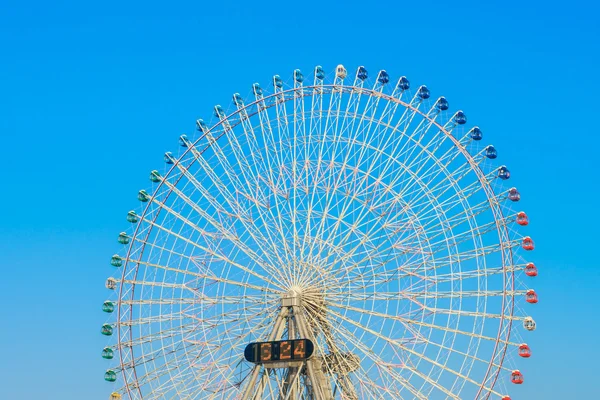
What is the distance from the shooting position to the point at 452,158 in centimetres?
7069

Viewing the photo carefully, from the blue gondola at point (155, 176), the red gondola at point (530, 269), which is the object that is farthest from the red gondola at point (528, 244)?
the blue gondola at point (155, 176)

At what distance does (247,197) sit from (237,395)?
1265cm

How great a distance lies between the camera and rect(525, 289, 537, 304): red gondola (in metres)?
67.8

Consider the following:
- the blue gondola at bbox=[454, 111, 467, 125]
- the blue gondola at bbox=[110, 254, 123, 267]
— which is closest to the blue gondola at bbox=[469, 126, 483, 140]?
the blue gondola at bbox=[454, 111, 467, 125]

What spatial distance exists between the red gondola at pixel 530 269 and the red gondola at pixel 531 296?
1.07 metres

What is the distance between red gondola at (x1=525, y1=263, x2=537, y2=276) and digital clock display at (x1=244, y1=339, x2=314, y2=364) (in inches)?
541

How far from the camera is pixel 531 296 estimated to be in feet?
222

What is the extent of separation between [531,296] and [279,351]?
1574cm

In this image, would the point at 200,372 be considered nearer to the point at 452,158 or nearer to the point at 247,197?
the point at 247,197

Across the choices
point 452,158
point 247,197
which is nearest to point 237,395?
point 247,197

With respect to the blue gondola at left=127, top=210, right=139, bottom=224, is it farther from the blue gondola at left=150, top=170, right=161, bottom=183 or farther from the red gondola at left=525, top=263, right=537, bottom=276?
the red gondola at left=525, top=263, right=537, bottom=276

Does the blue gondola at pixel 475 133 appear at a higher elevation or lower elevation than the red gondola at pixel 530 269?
higher

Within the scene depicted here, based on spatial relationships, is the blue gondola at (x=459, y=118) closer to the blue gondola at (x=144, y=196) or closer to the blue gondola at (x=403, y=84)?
the blue gondola at (x=403, y=84)

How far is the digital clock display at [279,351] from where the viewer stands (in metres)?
70.6
